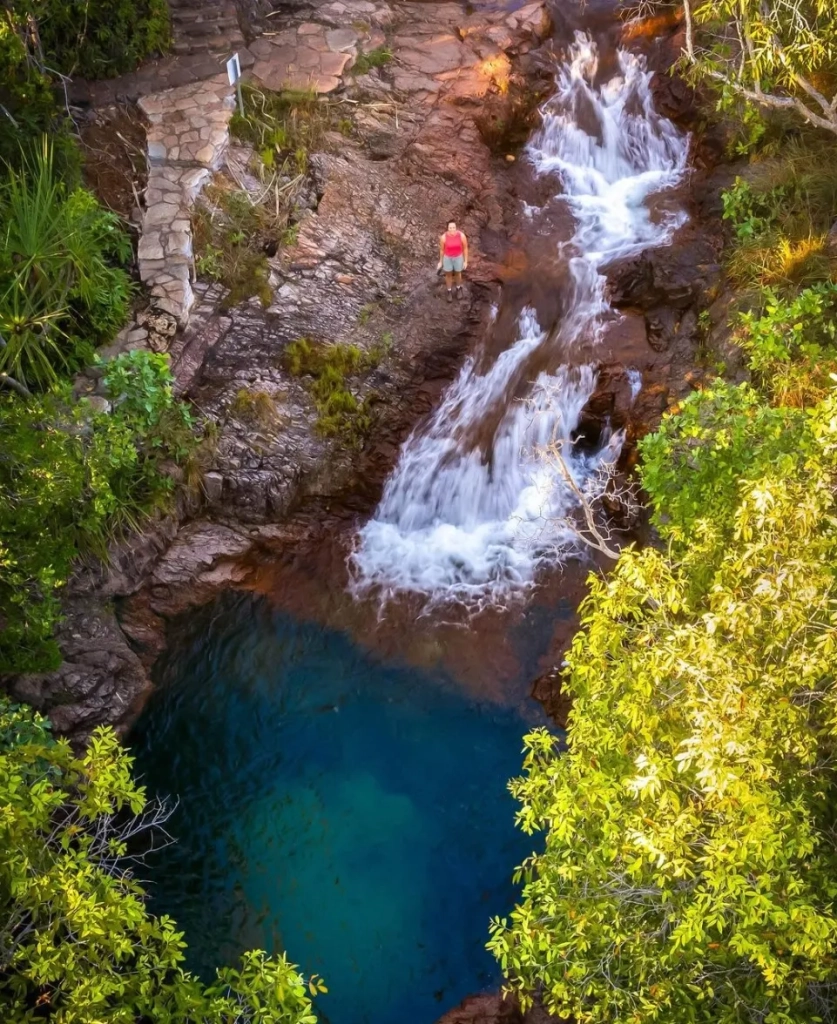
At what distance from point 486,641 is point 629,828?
5.91 meters

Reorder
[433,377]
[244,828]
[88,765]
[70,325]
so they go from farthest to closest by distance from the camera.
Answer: [433,377] → [70,325] → [244,828] → [88,765]

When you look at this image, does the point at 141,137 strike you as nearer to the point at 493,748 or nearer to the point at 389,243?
the point at 389,243

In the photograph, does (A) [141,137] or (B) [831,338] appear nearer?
(B) [831,338]

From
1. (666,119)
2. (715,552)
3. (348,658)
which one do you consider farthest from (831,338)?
(666,119)

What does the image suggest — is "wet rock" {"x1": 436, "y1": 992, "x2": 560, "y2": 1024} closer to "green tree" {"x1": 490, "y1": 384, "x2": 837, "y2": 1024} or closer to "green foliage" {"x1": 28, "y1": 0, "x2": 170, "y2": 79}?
"green tree" {"x1": 490, "y1": 384, "x2": 837, "y2": 1024}

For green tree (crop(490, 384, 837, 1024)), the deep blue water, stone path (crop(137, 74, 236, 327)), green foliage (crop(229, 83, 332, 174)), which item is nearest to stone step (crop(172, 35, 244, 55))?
stone path (crop(137, 74, 236, 327))

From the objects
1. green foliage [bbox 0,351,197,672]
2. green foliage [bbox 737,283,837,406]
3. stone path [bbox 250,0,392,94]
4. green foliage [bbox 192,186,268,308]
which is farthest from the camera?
stone path [bbox 250,0,392,94]

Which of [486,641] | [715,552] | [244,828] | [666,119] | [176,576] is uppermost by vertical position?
[666,119]

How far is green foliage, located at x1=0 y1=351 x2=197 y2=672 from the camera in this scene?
811 centimetres

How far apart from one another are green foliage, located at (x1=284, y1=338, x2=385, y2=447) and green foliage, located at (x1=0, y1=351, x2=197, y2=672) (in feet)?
6.16

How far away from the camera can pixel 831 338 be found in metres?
8.77

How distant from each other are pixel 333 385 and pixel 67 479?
4616mm

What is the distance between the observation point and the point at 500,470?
1199 cm

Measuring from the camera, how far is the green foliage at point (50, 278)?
9.34 m
